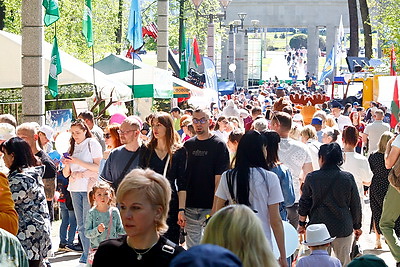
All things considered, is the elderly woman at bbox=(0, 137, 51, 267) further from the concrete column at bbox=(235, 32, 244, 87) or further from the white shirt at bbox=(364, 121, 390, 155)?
the concrete column at bbox=(235, 32, 244, 87)

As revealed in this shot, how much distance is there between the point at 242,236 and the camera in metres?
4.53

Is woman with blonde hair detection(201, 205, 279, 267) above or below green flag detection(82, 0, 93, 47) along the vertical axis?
below

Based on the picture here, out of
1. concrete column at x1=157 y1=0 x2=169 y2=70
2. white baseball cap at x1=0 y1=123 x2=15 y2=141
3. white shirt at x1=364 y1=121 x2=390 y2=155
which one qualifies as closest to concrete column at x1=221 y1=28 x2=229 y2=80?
concrete column at x1=157 y1=0 x2=169 y2=70

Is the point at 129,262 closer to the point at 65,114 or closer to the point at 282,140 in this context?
the point at 282,140

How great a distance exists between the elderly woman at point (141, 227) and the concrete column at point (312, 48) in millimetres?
77403

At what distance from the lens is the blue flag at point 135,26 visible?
22.4m

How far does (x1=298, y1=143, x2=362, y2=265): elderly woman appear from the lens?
956 centimetres

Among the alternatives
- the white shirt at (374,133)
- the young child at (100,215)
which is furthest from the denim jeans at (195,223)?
the white shirt at (374,133)

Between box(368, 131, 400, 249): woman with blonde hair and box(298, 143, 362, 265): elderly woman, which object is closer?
box(298, 143, 362, 265): elderly woman

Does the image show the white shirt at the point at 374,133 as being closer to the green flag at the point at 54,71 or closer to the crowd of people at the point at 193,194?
the crowd of people at the point at 193,194

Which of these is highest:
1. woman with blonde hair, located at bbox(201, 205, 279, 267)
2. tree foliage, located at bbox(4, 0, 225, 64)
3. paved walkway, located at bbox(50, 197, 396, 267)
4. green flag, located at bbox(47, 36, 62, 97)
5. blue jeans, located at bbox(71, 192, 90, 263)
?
tree foliage, located at bbox(4, 0, 225, 64)

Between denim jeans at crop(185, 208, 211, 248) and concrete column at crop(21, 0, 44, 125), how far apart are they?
4.53m

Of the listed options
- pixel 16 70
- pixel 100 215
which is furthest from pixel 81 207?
pixel 16 70

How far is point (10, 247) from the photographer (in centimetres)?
566
